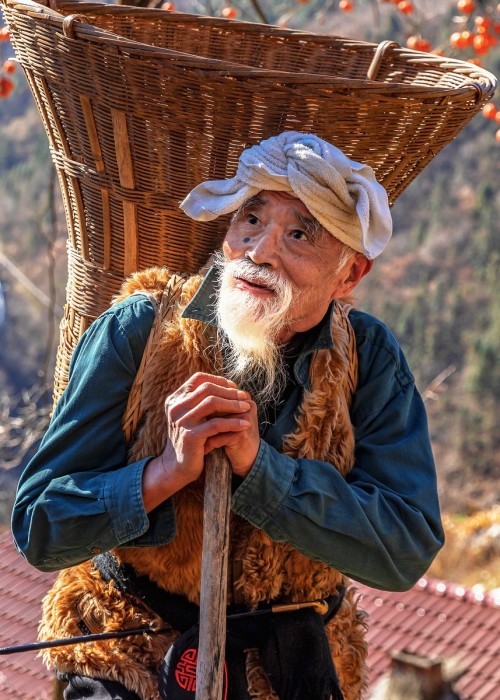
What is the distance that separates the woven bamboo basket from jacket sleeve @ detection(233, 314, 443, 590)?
51 cm

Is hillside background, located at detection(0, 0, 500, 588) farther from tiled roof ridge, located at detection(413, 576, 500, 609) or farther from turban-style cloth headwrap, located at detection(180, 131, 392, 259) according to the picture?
turban-style cloth headwrap, located at detection(180, 131, 392, 259)

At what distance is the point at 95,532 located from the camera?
2277 millimetres

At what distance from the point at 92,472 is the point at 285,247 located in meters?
0.65

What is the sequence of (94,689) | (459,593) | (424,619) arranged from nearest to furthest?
(94,689)
(424,619)
(459,593)

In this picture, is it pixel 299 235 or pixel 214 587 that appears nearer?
pixel 214 587

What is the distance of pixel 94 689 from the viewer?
2.47 meters

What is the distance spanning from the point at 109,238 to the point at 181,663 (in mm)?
1076

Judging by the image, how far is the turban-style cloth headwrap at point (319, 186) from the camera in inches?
91.8

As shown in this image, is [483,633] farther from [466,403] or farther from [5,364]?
[5,364]

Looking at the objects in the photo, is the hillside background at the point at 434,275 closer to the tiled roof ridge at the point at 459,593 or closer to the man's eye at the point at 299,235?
→ the tiled roof ridge at the point at 459,593

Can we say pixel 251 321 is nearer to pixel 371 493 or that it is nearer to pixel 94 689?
pixel 371 493

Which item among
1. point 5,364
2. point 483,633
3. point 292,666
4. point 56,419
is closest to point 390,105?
point 56,419

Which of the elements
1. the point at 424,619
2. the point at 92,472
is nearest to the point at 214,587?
the point at 92,472

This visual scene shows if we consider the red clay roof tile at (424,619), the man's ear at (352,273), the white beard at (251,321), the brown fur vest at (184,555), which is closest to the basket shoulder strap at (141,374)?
the brown fur vest at (184,555)
